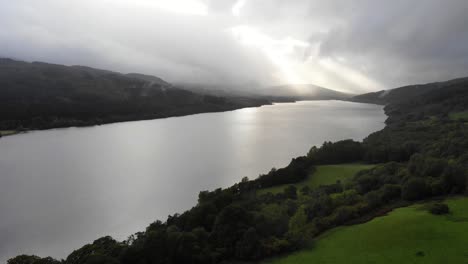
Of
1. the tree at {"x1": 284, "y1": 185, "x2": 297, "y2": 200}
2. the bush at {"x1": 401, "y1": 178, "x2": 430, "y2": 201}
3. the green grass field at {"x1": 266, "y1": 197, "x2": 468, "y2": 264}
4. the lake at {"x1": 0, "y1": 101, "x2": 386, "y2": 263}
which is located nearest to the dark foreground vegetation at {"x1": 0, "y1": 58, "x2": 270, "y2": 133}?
the lake at {"x1": 0, "y1": 101, "x2": 386, "y2": 263}

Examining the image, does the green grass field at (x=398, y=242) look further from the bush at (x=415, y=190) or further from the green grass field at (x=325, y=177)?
the green grass field at (x=325, y=177)

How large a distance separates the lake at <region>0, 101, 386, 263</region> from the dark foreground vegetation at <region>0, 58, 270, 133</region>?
1842 cm

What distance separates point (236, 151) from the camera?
183 feet

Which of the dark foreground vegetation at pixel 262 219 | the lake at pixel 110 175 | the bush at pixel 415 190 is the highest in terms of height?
the bush at pixel 415 190

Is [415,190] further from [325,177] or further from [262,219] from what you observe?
[325,177]

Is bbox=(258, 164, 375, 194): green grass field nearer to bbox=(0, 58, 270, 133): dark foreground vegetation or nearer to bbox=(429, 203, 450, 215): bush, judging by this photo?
bbox=(429, 203, 450, 215): bush

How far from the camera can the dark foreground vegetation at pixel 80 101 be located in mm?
91562

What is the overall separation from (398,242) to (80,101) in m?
122

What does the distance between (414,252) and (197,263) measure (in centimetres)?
919

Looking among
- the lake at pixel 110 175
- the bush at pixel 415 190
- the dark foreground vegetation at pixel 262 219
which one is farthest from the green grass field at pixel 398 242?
the lake at pixel 110 175

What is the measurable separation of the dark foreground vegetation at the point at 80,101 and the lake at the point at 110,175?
1842 cm

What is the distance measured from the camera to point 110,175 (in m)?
40.9

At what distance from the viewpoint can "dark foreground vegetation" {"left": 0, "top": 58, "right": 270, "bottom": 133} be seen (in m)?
91.6

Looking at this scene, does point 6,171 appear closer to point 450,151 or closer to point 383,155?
point 383,155
